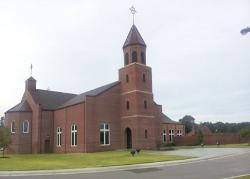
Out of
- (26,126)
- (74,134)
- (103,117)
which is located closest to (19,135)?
(26,126)

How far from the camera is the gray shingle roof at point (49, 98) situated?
5697cm

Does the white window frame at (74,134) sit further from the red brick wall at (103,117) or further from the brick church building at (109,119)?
the red brick wall at (103,117)

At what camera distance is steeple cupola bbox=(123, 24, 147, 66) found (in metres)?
48.7

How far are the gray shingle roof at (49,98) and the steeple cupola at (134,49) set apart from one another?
51.8 feet

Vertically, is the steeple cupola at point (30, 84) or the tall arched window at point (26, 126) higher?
the steeple cupola at point (30, 84)

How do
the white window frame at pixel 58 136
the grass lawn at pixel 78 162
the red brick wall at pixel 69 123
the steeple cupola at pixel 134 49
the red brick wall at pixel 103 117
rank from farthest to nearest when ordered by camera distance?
1. the white window frame at pixel 58 136
2. the steeple cupola at pixel 134 49
3. the red brick wall at pixel 69 123
4. the red brick wall at pixel 103 117
5. the grass lawn at pixel 78 162

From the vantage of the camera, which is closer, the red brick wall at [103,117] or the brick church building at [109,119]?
the red brick wall at [103,117]

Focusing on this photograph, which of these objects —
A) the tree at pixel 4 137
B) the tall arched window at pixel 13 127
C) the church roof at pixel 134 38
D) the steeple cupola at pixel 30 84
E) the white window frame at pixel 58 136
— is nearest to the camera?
the tree at pixel 4 137

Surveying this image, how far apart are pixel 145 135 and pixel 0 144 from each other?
1840cm

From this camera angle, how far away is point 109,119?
4809 centimetres

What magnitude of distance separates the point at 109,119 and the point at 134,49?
10338mm

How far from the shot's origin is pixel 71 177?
64.2 feet

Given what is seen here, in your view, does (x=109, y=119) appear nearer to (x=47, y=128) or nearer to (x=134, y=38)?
(x=134, y=38)

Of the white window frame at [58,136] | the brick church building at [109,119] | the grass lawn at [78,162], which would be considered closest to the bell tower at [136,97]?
the brick church building at [109,119]
